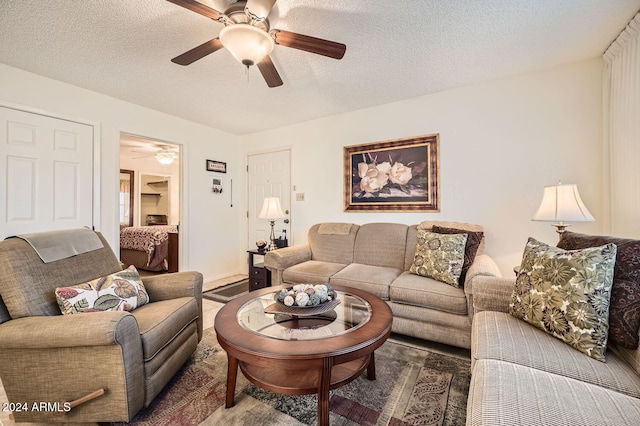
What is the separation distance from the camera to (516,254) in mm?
2631

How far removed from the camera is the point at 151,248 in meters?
4.45

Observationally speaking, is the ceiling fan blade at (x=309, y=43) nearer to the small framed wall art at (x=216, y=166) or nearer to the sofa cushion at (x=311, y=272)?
the sofa cushion at (x=311, y=272)

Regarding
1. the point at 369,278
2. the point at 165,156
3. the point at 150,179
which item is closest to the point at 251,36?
the point at 369,278

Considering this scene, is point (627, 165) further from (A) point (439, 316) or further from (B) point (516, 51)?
(A) point (439, 316)

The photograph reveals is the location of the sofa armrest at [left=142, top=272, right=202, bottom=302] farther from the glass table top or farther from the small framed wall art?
the small framed wall art

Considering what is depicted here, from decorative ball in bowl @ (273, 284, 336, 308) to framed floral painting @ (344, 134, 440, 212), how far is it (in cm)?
180

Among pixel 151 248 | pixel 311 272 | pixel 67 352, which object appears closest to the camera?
pixel 67 352

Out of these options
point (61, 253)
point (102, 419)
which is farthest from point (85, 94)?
point (102, 419)

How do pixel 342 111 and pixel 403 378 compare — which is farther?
pixel 342 111

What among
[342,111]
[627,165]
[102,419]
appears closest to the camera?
[102,419]

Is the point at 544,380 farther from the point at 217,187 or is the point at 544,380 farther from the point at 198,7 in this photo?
the point at 217,187

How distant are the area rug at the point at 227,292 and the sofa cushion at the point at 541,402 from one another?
2.89 meters

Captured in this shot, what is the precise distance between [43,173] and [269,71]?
8.12 ft

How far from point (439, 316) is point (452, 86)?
227 cm
